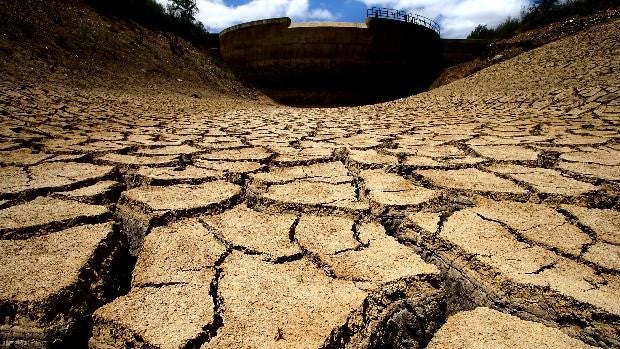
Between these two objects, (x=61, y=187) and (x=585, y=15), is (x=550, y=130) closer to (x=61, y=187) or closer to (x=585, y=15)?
(x=61, y=187)

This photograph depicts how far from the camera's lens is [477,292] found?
1.89 ft

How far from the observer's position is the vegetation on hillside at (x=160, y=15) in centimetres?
750

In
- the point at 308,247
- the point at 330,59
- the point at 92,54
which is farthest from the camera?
the point at 330,59

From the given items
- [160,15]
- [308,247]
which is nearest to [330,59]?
[160,15]

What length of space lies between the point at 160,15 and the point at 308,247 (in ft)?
32.2

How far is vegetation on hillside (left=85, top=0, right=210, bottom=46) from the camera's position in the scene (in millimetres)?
7500

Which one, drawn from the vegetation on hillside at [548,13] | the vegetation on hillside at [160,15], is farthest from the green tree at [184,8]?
the vegetation on hillside at [548,13]

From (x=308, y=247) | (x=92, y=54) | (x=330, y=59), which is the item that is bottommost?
(x=308, y=247)

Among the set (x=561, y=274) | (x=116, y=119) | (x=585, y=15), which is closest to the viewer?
(x=561, y=274)

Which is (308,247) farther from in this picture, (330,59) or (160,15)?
(160,15)

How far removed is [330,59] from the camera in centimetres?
812

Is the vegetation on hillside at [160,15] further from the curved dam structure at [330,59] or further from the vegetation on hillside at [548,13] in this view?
the vegetation on hillside at [548,13]

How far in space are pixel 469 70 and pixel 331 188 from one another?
8.25m

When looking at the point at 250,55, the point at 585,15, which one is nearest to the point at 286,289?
the point at 250,55
